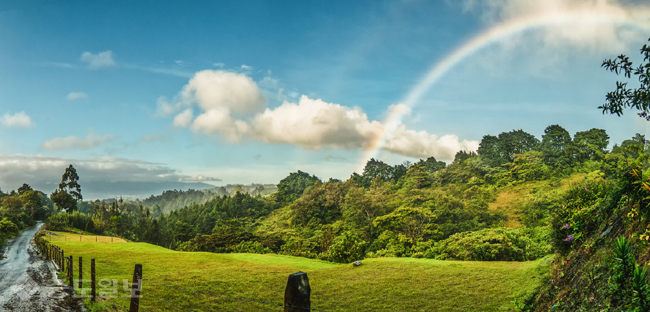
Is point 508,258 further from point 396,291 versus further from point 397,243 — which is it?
point 396,291

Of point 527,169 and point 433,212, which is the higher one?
point 527,169

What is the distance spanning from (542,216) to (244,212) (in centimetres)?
4749

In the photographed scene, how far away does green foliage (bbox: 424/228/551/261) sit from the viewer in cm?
2261

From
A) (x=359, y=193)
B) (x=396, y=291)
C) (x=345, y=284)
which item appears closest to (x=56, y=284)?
(x=345, y=284)

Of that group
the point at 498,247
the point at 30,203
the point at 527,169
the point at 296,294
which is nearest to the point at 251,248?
the point at 498,247

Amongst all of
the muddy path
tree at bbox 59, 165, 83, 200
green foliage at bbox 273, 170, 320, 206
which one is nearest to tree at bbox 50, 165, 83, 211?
tree at bbox 59, 165, 83, 200

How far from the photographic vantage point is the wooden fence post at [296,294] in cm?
257

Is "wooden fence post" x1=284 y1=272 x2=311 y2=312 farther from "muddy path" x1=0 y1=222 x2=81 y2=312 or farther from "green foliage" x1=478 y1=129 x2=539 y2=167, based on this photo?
"green foliage" x1=478 y1=129 x2=539 y2=167

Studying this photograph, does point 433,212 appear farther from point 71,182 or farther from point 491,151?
point 71,182

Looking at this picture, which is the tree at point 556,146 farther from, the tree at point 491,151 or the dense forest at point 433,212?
the tree at point 491,151

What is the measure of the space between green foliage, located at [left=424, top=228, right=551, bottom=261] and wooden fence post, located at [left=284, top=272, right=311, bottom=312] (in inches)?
920

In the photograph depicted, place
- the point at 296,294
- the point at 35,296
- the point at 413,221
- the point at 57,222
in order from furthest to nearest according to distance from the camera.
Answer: the point at 57,222
the point at 413,221
the point at 35,296
the point at 296,294

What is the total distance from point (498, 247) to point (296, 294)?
78.4 ft

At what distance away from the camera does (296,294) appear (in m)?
2.59
